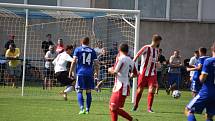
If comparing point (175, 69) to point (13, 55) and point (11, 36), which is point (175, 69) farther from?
point (11, 36)

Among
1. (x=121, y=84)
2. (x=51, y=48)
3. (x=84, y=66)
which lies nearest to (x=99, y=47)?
(x=51, y=48)

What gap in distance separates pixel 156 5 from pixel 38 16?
907cm

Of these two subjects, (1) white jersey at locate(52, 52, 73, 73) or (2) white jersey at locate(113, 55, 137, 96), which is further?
(1) white jersey at locate(52, 52, 73, 73)

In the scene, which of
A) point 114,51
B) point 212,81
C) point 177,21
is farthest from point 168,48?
point 212,81

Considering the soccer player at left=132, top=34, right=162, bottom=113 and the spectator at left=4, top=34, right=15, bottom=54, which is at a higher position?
the spectator at left=4, top=34, right=15, bottom=54

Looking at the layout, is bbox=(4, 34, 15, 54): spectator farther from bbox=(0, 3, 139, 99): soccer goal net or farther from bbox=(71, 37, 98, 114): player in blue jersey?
bbox=(71, 37, 98, 114): player in blue jersey

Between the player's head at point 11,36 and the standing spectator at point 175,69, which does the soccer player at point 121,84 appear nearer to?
the player's head at point 11,36

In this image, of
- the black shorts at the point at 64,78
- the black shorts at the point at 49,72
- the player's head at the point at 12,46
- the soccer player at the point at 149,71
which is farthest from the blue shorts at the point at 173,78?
the soccer player at the point at 149,71

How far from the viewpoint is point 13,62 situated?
26.7 meters

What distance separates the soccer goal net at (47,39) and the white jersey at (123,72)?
30.9 ft

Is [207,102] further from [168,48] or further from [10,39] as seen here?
[168,48]

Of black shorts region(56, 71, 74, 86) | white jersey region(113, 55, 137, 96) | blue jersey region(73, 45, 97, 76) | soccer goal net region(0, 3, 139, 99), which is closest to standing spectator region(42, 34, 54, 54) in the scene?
soccer goal net region(0, 3, 139, 99)

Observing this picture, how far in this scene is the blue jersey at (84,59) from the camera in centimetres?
1728

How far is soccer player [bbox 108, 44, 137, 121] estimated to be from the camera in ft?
45.0
